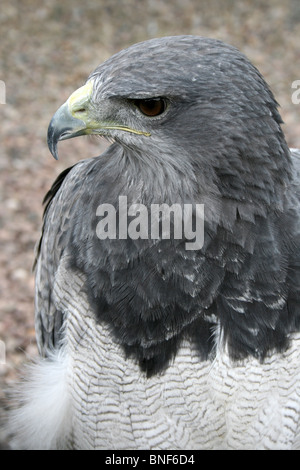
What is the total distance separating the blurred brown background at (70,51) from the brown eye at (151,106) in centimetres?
413

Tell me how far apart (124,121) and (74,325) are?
110 centimetres

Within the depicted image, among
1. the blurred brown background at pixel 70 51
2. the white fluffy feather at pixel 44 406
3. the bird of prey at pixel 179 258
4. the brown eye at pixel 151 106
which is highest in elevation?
the blurred brown background at pixel 70 51

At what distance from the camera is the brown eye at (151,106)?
268 centimetres

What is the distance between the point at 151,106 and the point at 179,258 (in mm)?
682

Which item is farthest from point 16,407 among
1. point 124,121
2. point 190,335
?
point 124,121

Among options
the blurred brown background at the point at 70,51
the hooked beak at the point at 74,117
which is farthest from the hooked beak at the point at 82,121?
the blurred brown background at the point at 70,51

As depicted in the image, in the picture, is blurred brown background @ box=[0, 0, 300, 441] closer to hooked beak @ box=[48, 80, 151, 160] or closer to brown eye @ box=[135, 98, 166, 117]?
hooked beak @ box=[48, 80, 151, 160]

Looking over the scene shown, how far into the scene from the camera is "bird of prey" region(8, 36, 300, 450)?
2.71m

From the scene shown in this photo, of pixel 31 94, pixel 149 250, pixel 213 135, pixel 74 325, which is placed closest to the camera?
pixel 213 135

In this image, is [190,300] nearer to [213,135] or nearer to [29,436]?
[213,135]

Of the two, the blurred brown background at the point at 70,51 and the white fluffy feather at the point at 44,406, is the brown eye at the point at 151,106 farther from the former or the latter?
the blurred brown background at the point at 70,51

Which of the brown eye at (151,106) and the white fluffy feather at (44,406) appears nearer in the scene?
the brown eye at (151,106)

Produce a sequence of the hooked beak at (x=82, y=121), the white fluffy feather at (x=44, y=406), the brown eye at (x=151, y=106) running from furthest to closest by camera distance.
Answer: the white fluffy feather at (x=44, y=406)
the hooked beak at (x=82, y=121)
the brown eye at (x=151, y=106)
